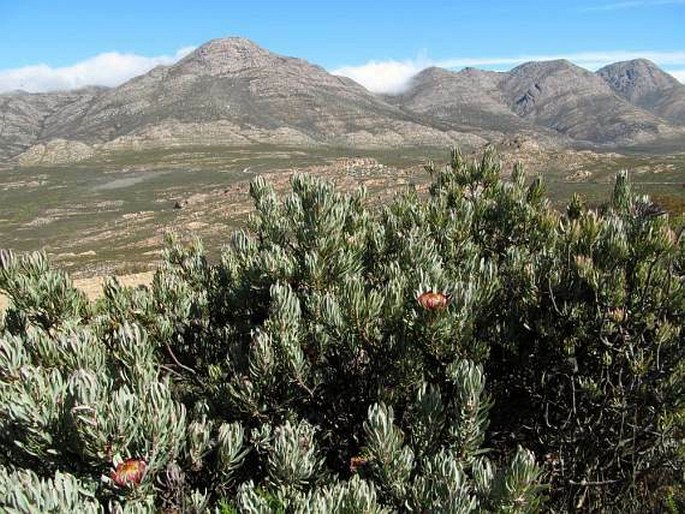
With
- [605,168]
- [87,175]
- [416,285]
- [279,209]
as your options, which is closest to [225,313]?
[279,209]

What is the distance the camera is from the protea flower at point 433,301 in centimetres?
322

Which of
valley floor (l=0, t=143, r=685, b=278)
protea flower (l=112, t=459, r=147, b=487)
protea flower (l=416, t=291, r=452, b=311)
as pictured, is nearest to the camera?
protea flower (l=112, t=459, r=147, b=487)

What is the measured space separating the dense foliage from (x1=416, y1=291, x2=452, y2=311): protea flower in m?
0.01

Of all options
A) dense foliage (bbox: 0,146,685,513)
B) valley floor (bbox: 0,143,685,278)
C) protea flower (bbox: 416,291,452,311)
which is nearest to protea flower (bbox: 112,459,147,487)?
dense foliage (bbox: 0,146,685,513)

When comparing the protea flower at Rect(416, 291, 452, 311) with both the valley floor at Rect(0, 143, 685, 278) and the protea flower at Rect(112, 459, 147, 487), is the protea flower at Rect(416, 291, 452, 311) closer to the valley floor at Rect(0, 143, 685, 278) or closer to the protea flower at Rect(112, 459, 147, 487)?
the protea flower at Rect(112, 459, 147, 487)

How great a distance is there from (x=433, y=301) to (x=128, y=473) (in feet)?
5.66

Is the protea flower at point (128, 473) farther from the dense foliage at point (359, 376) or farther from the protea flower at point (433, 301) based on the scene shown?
the protea flower at point (433, 301)

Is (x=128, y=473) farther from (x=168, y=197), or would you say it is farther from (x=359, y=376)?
(x=168, y=197)

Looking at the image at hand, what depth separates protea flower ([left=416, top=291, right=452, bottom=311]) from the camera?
10.6ft

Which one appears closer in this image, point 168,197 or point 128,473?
point 128,473

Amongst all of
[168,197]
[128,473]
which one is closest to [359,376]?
[128,473]

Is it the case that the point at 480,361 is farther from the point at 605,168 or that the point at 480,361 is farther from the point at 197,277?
the point at 605,168

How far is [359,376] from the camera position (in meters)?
3.99

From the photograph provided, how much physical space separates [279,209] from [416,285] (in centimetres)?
232
